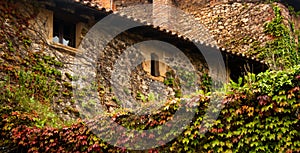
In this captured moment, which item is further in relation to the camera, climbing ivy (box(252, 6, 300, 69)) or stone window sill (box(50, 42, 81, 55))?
climbing ivy (box(252, 6, 300, 69))

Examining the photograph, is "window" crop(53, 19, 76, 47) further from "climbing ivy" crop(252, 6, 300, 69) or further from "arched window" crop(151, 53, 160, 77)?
"climbing ivy" crop(252, 6, 300, 69)

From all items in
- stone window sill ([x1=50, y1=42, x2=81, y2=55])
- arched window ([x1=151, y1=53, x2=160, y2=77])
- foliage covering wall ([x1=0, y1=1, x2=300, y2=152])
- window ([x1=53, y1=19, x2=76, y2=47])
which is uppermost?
window ([x1=53, y1=19, x2=76, y2=47])

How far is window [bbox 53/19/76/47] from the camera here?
10316 millimetres

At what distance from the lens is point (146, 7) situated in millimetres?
15992

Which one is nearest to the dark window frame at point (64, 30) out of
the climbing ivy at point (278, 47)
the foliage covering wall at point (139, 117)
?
the foliage covering wall at point (139, 117)

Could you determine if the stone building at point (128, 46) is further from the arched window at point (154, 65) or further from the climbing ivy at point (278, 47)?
the climbing ivy at point (278, 47)

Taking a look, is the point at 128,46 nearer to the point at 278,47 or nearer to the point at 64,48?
the point at 64,48

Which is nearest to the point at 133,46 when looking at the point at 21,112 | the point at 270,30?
the point at 21,112

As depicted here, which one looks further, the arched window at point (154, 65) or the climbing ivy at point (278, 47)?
the climbing ivy at point (278, 47)

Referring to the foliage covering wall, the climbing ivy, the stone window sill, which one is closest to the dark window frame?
the stone window sill

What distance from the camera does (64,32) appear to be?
34.4 ft

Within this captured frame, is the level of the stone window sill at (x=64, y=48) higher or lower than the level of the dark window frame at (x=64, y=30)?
lower

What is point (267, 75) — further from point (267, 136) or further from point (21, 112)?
point (21, 112)

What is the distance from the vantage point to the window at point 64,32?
1032 cm
